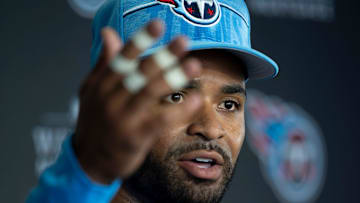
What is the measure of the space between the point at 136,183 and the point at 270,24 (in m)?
1.47

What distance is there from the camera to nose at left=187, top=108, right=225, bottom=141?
79 cm

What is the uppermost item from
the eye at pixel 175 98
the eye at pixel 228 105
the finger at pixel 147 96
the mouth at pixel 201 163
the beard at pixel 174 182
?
the finger at pixel 147 96

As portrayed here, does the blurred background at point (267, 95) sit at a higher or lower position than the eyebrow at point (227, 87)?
lower

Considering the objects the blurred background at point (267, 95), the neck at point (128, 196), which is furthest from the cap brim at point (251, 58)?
the blurred background at point (267, 95)

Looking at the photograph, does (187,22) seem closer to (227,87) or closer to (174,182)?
(227,87)

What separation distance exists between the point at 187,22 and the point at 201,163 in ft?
0.84

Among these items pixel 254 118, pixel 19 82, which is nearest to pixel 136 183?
pixel 19 82

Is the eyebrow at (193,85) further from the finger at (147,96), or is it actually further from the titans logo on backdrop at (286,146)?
the titans logo on backdrop at (286,146)

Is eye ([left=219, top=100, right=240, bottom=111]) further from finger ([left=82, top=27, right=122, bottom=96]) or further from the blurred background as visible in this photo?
the blurred background

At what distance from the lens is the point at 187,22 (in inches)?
33.1

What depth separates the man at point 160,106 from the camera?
0.47 metres

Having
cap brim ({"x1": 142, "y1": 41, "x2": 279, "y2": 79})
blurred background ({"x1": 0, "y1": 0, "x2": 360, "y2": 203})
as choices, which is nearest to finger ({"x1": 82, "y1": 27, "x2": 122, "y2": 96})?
cap brim ({"x1": 142, "y1": 41, "x2": 279, "y2": 79})

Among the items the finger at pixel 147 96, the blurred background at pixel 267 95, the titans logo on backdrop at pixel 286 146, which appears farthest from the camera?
the titans logo on backdrop at pixel 286 146

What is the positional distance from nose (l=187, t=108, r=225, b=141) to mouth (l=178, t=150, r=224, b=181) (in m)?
0.03
